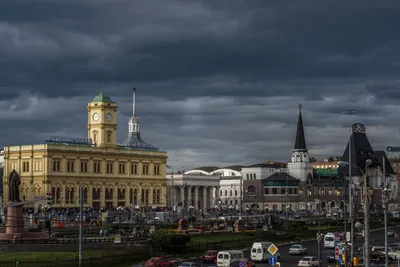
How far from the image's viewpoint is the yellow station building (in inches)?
6289

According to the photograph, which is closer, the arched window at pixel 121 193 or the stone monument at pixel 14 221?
the stone monument at pixel 14 221

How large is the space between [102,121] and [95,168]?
32.7 feet

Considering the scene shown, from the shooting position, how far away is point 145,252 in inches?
2702

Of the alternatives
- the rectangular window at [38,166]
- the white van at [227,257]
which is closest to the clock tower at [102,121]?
the rectangular window at [38,166]

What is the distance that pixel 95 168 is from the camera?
6649 inches

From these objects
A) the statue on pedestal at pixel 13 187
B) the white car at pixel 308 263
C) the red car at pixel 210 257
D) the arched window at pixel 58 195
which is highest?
the arched window at pixel 58 195

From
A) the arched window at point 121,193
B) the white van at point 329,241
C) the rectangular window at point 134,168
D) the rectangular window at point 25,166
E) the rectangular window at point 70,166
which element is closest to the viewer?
the white van at point 329,241

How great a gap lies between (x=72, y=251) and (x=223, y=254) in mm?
12541

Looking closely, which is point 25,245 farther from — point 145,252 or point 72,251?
point 145,252

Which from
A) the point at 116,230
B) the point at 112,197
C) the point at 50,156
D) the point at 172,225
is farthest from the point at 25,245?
the point at 112,197

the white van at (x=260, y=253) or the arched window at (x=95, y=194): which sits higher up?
the arched window at (x=95, y=194)

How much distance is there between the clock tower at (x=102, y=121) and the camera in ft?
568

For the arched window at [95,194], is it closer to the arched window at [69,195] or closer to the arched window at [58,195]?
the arched window at [69,195]

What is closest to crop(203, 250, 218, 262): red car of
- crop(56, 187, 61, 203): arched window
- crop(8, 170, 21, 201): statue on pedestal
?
crop(8, 170, 21, 201): statue on pedestal
